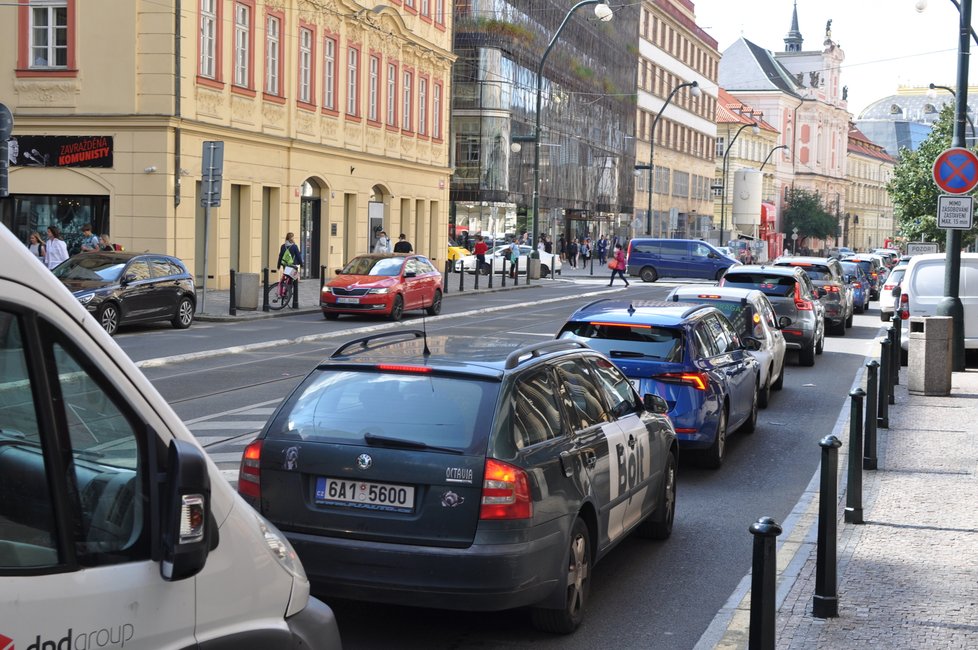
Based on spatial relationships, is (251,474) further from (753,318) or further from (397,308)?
(397,308)

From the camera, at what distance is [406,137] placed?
4741 cm

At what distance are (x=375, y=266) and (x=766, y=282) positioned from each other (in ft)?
33.0

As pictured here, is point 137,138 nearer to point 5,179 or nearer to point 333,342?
point 333,342

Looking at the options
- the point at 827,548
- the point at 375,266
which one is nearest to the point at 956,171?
the point at 827,548

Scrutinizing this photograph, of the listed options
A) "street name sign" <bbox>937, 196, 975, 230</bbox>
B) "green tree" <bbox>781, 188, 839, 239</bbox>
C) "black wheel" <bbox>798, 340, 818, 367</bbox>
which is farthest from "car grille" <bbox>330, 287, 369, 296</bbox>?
"green tree" <bbox>781, 188, 839, 239</bbox>

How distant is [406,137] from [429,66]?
3737mm

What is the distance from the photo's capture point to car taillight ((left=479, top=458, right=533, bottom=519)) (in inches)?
233

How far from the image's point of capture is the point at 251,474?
634 centimetres

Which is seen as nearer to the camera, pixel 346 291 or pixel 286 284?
pixel 346 291

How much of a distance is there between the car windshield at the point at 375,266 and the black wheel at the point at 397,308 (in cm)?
64

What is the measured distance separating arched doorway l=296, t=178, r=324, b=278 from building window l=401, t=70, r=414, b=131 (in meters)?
7.92

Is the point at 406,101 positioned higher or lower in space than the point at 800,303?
higher

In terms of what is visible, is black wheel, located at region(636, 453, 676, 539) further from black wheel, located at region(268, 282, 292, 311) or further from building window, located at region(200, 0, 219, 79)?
building window, located at region(200, 0, 219, 79)

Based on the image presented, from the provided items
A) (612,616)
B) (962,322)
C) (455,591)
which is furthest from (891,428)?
(455,591)
